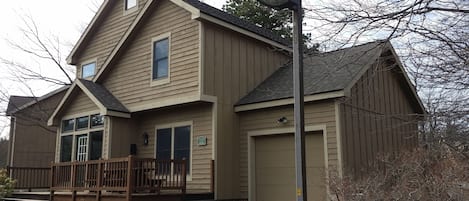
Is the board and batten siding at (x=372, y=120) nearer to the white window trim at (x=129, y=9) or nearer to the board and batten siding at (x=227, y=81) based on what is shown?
the board and batten siding at (x=227, y=81)

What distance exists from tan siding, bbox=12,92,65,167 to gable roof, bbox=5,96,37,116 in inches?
25.9

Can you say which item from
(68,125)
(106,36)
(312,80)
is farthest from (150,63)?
(312,80)

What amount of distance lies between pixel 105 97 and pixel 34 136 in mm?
11303

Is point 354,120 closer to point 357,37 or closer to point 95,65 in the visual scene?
point 357,37

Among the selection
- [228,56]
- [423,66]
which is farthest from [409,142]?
[423,66]

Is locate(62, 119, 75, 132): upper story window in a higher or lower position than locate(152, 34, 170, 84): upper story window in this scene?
lower

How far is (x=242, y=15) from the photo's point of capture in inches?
1105

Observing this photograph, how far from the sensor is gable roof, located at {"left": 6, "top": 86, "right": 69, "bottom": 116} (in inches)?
897

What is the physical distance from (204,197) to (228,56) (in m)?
3.95

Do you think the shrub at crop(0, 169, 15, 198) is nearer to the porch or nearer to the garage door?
the porch

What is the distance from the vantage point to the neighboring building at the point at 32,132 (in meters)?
22.4

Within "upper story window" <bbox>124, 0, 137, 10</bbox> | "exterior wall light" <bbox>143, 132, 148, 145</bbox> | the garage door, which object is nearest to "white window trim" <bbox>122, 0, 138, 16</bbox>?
"upper story window" <bbox>124, 0, 137, 10</bbox>

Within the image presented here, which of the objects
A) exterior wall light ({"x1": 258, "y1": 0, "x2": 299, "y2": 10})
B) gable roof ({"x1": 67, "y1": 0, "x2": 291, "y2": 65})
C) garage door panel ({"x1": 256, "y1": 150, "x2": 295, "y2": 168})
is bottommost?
garage door panel ({"x1": 256, "y1": 150, "x2": 295, "y2": 168})

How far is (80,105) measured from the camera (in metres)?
14.2
